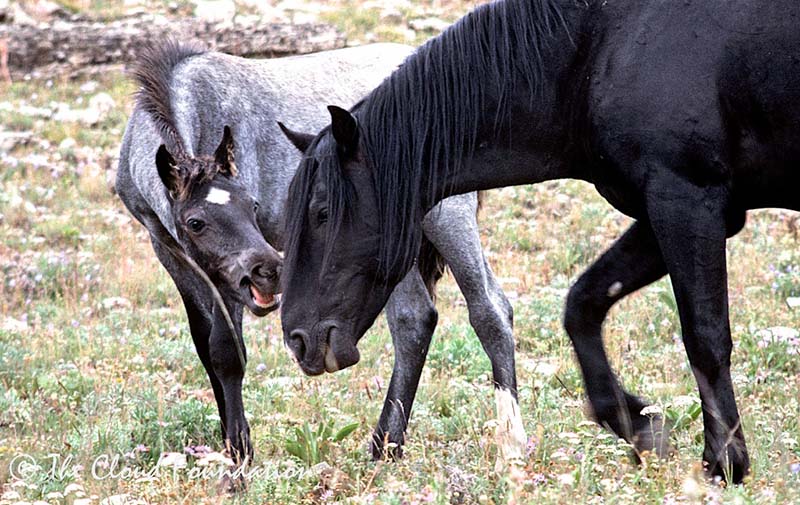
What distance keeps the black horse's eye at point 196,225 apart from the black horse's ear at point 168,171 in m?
0.19

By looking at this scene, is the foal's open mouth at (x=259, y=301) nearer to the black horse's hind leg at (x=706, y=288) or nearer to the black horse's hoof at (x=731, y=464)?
the black horse's hind leg at (x=706, y=288)

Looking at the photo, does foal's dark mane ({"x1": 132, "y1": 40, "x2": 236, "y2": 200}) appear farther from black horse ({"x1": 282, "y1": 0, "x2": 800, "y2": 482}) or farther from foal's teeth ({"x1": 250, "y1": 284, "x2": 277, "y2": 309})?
black horse ({"x1": 282, "y1": 0, "x2": 800, "y2": 482})

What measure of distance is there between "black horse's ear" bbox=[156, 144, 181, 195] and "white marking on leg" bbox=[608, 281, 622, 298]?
2104 mm

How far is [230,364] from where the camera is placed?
18.4 feet

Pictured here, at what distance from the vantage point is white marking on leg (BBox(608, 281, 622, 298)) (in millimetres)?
4590

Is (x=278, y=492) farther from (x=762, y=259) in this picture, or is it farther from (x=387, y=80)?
(x=762, y=259)

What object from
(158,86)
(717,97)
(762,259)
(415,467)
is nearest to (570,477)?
(415,467)

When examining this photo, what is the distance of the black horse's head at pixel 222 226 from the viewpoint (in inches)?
202

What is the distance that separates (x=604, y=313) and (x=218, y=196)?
1.89 metres

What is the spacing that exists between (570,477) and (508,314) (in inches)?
110

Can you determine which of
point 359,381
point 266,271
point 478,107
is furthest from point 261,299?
point 359,381

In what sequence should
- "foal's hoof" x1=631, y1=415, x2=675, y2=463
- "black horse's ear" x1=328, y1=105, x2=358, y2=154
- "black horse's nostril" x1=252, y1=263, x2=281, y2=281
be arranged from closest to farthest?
1. "black horse's ear" x1=328, y1=105, x2=358, y2=154
2. "foal's hoof" x1=631, y1=415, x2=675, y2=463
3. "black horse's nostril" x1=252, y1=263, x2=281, y2=281

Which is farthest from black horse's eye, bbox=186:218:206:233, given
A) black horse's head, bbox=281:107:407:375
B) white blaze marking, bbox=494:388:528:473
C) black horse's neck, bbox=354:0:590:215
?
white blaze marking, bbox=494:388:528:473

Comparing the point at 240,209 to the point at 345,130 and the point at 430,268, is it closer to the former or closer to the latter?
the point at 345,130
